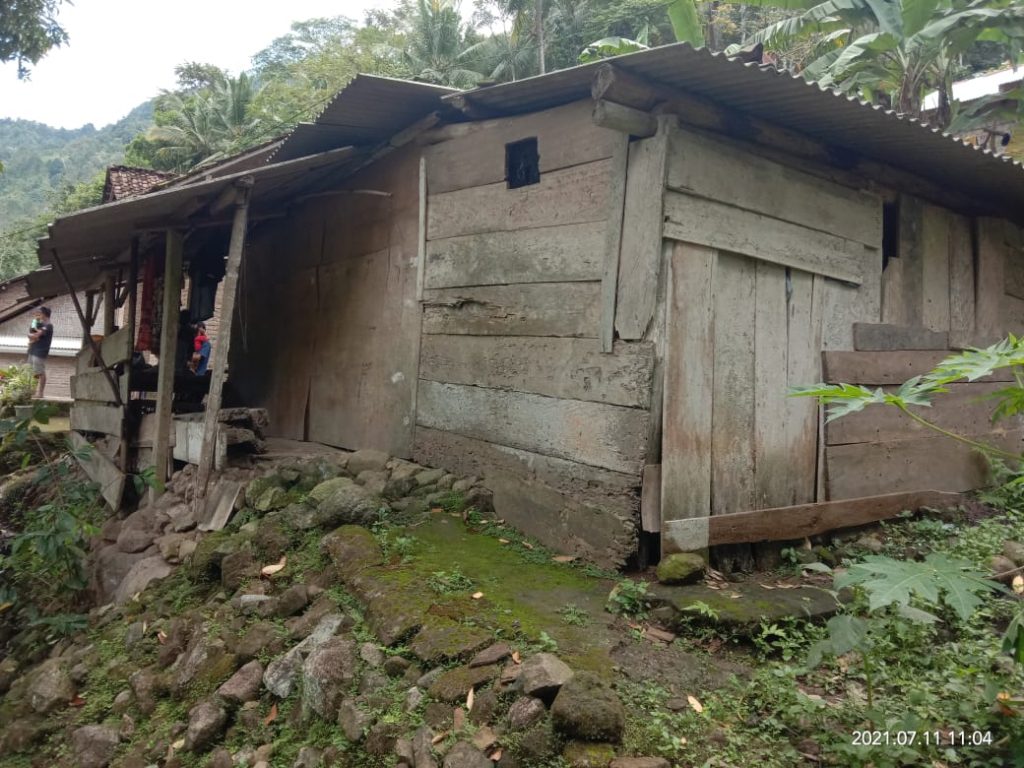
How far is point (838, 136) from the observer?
474cm

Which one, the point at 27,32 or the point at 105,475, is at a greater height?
the point at 27,32

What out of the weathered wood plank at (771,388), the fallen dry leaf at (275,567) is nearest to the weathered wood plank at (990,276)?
the weathered wood plank at (771,388)

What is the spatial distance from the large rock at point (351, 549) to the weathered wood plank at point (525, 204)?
2.52 m

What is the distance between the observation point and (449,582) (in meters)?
3.90

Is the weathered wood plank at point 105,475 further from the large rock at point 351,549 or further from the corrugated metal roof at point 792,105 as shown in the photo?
the corrugated metal roof at point 792,105

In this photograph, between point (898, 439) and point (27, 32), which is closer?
point (898, 439)

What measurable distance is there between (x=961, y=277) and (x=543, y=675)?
5.84 meters

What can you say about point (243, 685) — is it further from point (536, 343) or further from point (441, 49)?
point (441, 49)

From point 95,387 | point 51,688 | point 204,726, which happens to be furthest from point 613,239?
point 95,387

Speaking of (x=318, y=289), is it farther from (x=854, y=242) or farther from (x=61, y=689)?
(x=854, y=242)

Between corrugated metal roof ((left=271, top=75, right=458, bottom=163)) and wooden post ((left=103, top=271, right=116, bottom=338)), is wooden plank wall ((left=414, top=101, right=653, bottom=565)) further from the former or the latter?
wooden post ((left=103, top=271, right=116, bottom=338))

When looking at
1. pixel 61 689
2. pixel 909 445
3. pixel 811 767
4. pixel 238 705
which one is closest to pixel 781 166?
pixel 909 445

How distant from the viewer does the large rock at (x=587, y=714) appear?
249 cm

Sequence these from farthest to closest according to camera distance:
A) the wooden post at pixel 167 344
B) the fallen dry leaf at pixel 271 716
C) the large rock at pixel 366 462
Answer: the wooden post at pixel 167 344
the large rock at pixel 366 462
the fallen dry leaf at pixel 271 716
